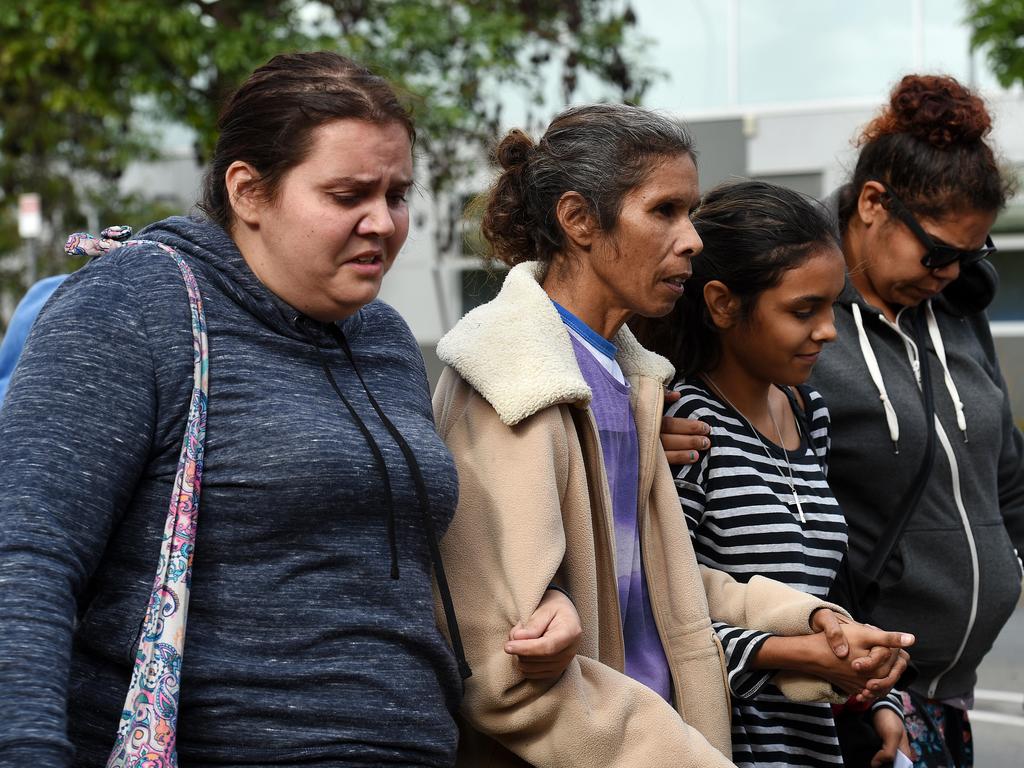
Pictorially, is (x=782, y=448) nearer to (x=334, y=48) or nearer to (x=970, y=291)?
(x=970, y=291)

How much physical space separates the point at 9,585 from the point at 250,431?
1.33 ft

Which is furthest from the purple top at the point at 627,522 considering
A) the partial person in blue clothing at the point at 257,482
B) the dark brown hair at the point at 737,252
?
the dark brown hair at the point at 737,252

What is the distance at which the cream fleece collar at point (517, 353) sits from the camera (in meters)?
2.50

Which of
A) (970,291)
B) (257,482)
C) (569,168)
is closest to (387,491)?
(257,482)

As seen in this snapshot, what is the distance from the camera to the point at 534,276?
287 centimetres

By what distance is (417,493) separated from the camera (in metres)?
2.22

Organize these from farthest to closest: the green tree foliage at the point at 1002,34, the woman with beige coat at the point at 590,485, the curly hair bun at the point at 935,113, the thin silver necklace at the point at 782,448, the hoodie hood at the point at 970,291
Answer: the green tree foliage at the point at 1002,34, the hoodie hood at the point at 970,291, the curly hair bun at the point at 935,113, the thin silver necklace at the point at 782,448, the woman with beige coat at the point at 590,485

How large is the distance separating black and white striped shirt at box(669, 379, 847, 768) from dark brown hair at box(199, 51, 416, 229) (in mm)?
993

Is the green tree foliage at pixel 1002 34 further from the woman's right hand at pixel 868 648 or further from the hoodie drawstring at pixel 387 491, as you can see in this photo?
the hoodie drawstring at pixel 387 491

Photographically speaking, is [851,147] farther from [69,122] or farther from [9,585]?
[69,122]

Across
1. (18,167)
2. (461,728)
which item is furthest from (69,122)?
(461,728)

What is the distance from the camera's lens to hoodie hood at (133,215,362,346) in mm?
2199

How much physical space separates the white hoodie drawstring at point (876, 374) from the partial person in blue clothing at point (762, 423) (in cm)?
20

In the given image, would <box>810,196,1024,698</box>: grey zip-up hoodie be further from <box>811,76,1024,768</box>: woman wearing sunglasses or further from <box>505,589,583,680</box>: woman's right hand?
<box>505,589,583,680</box>: woman's right hand
